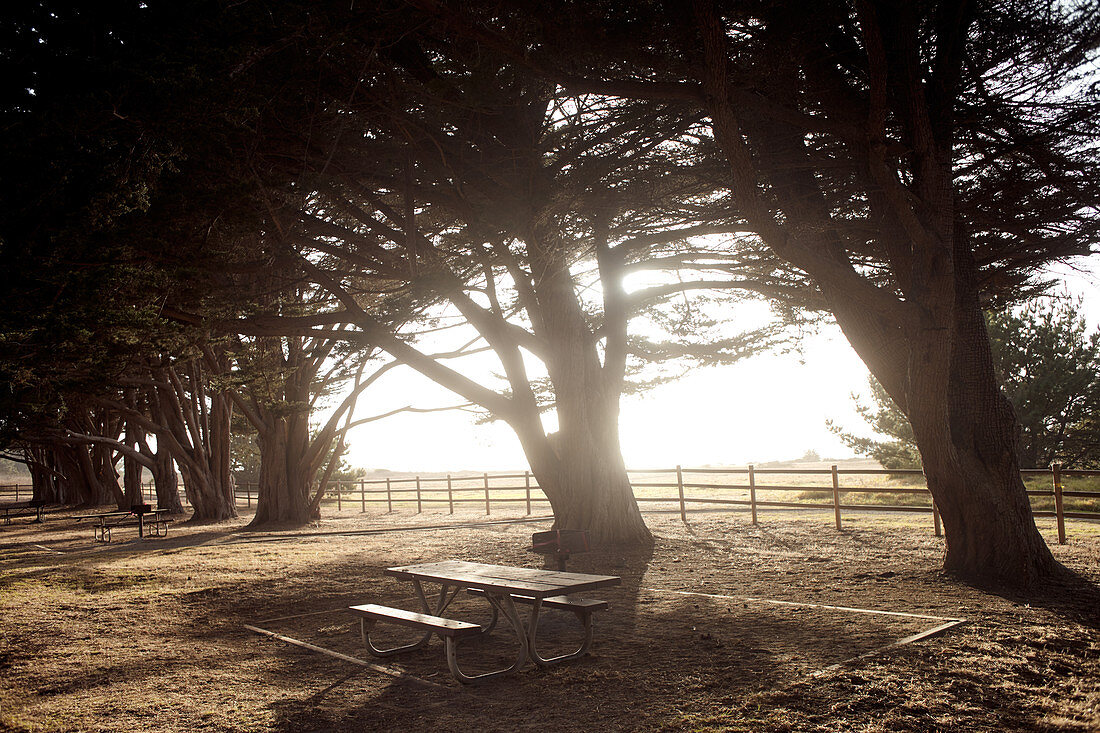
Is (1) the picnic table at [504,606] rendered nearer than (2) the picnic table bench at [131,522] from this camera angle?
Yes

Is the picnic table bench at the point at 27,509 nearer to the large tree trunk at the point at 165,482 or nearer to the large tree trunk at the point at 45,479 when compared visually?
the large tree trunk at the point at 165,482

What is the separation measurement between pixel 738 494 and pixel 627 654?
29.8m

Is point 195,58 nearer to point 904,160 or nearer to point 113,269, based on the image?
point 113,269

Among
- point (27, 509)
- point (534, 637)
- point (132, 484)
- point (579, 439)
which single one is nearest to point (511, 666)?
point (534, 637)

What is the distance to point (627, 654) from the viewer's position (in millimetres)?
5203

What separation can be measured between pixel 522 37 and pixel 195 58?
260 centimetres

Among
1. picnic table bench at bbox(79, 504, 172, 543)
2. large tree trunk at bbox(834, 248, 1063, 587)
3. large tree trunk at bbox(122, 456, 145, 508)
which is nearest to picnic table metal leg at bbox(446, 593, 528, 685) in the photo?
large tree trunk at bbox(834, 248, 1063, 587)

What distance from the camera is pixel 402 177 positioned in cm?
921

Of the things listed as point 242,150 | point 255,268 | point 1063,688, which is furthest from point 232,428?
point 1063,688

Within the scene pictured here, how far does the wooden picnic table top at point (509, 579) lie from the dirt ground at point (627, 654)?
521mm

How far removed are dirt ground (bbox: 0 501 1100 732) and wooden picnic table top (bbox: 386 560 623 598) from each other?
52 cm

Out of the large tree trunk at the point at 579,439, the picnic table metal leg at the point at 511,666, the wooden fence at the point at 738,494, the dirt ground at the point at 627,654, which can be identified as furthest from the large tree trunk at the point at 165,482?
the picnic table metal leg at the point at 511,666

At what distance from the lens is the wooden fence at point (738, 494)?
38.8 ft

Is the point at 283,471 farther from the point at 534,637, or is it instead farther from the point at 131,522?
the point at 534,637
